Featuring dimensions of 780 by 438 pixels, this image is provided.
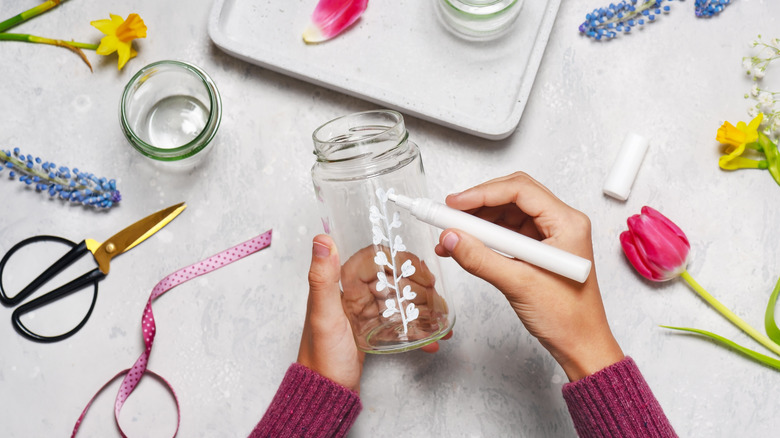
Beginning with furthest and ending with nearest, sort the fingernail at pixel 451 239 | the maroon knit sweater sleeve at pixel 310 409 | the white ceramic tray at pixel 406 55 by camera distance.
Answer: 1. the white ceramic tray at pixel 406 55
2. the maroon knit sweater sleeve at pixel 310 409
3. the fingernail at pixel 451 239

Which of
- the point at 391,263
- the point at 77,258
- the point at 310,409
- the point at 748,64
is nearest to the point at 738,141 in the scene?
the point at 748,64

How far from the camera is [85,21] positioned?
36.7 inches

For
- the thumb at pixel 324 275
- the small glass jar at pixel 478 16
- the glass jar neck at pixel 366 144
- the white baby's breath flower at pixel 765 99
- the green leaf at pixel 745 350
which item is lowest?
the green leaf at pixel 745 350

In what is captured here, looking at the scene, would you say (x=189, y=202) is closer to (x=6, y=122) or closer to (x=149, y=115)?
(x=149, y=115)

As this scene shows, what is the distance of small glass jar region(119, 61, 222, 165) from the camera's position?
87 centimetres

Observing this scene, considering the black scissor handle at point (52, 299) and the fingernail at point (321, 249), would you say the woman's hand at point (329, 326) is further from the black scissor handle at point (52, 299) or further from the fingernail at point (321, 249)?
the black scissor handle at point (52, 299)

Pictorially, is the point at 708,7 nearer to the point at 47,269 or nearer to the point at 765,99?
the point at 765,99

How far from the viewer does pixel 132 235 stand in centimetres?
89

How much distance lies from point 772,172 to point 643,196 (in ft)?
0.59

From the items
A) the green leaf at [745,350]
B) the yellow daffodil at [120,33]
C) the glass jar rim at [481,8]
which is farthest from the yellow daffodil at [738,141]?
the yellow daffodil at [120,33]

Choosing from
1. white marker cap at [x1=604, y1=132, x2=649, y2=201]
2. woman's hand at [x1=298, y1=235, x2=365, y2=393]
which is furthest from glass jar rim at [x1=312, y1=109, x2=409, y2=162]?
white marker cap at [x1=604, y1=132, x2=649, y2=201]

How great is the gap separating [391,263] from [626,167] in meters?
0.39

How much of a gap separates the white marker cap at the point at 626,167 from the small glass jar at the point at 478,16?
239mm

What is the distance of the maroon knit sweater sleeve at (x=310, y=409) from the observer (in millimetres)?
773
